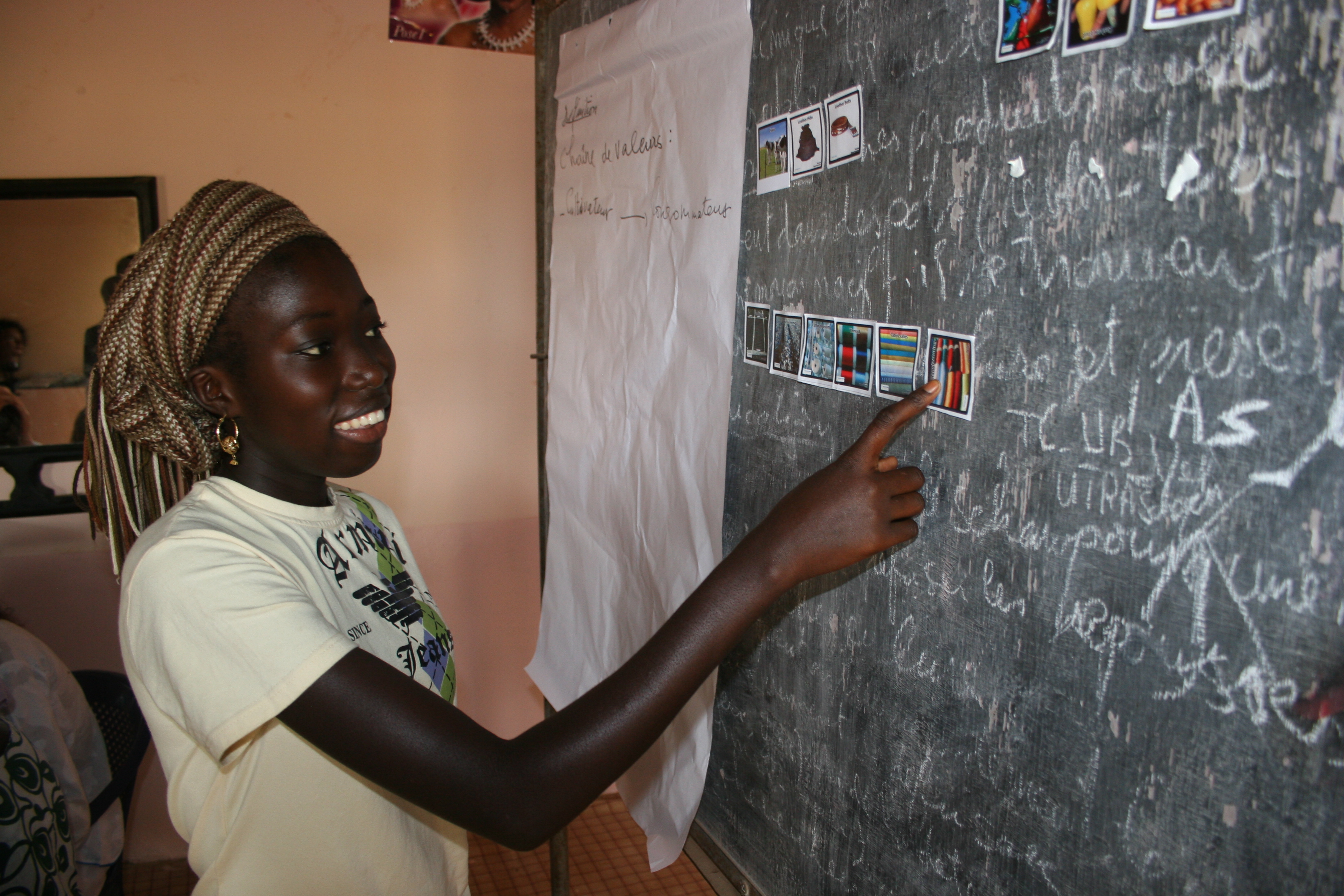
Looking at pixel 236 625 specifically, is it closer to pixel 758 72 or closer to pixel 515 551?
pixel 758 72

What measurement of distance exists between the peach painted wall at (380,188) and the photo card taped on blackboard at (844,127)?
69.9 inches

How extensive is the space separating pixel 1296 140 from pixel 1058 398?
0.23 m

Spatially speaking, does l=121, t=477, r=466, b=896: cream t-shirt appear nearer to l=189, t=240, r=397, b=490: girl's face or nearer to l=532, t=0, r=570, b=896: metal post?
l=189, t=240, r=397, b=490: girl's face

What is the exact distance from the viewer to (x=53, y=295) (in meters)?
2.14

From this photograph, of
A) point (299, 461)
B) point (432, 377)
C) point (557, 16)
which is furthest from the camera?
point (432, 377)

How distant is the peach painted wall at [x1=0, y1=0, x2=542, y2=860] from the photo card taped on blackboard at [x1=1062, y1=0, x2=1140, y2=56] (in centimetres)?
207

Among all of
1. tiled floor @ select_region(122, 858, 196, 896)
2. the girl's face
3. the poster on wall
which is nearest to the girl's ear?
the girl's face

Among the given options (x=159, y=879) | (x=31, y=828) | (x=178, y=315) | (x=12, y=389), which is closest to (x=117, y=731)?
(x=31, y=828)

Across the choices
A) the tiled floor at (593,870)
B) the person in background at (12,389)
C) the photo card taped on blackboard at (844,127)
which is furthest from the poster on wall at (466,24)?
the tiled floor at (593,870)

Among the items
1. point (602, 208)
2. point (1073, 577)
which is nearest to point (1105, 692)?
point (1073, 577)

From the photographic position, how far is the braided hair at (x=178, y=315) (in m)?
0.90

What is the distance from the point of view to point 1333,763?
1.67ft

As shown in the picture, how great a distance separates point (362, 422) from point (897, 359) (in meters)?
0.59

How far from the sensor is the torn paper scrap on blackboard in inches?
42.8
